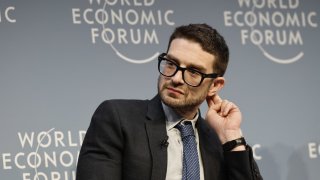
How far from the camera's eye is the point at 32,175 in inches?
114

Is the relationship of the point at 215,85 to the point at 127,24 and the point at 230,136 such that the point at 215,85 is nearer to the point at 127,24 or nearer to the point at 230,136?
the point at 230,136

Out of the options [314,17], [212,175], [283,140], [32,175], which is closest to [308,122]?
[283,140]

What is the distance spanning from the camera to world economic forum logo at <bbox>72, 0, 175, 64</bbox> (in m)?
3.11

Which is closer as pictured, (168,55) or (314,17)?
(168,55)

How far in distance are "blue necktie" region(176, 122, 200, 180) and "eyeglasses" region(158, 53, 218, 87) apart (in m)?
0.19

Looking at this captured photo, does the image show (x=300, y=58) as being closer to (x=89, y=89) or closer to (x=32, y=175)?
(x=89, y=89)

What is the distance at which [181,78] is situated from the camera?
2441 mm

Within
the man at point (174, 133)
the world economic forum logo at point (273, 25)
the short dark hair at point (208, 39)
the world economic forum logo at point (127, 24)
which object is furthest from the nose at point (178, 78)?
the world economic forum logo at point (273, 25)

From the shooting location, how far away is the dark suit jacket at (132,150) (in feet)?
7.66

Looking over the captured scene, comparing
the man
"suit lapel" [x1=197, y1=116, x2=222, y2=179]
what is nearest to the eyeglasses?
the man

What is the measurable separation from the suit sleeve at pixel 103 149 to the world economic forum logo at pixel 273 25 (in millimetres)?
1211

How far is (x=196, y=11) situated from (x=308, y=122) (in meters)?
0.87

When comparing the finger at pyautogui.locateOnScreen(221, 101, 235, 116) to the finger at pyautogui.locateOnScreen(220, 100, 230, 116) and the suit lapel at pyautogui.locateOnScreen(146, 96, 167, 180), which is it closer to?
the finger at pyautogui.locateOnScreen(220, 100, 230, 116)

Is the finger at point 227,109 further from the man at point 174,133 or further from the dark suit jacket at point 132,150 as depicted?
the dark suit jacket at point 132,150
